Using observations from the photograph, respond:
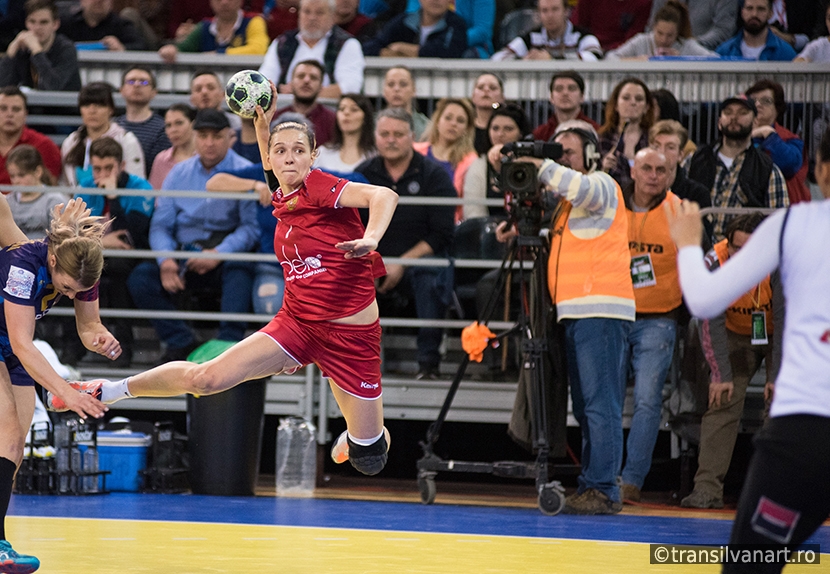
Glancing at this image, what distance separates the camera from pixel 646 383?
7.73 m

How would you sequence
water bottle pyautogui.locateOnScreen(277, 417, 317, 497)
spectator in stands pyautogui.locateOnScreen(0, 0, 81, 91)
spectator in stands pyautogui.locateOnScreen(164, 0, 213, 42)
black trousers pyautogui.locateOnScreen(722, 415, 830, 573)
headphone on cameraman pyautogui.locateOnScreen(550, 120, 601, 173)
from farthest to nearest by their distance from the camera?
spectator in stands pyautogui.locateOnScreen(164, 0, 213, 42)
spectator in stands pyautogui.locateOnScreen(0, 0, 81, 91)
water bottle pyautogui.locateOnScreen(277, 417, 317, 497)
headphone on cameraman pyautogui.locateOnScreen(550, 120, 601, 173)
black trousers pyautogui.locateOnScreen(722, 415, 830, 573)

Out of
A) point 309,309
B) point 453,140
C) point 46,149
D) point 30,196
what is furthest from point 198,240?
point 309,309

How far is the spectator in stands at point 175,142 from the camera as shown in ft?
31.1

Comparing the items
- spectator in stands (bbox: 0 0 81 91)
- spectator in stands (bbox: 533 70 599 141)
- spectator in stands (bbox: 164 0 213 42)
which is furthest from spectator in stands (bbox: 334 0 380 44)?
spectator in stands (bbox: 533 70 599 141)

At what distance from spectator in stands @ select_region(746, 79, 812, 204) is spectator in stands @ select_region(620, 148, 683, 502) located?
1383 millimetres

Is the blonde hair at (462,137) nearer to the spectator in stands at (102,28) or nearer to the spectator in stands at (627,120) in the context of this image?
the spectator in stands at (627,120)

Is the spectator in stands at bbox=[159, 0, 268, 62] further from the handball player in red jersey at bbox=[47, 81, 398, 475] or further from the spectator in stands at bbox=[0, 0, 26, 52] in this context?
the handball player in red jersey at bbox=[47, 81, 398, 475]

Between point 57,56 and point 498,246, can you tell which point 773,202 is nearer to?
point 498,246

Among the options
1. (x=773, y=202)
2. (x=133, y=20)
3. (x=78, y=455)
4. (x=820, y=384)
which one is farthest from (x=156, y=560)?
(x=133, y=20)

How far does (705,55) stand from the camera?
34.2 feet

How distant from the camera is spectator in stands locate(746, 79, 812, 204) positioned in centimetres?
873

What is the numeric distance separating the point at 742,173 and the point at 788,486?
5.65 metres

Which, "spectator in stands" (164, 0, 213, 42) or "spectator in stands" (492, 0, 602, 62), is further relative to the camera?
"spectator in stands" (164, 0, 213, 42)

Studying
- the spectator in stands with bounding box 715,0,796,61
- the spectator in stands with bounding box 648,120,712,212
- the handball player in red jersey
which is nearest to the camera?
the handball player in red jersey
